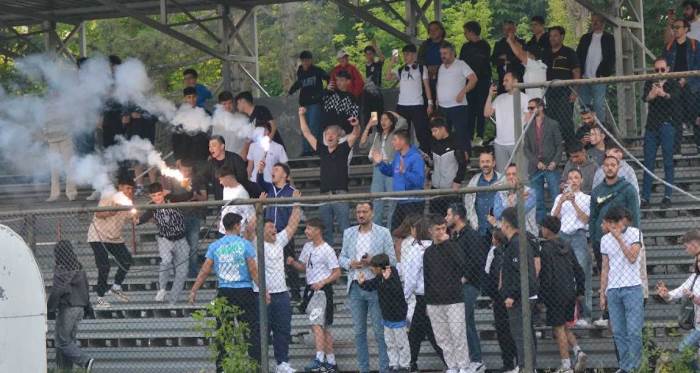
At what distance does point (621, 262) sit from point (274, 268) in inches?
139

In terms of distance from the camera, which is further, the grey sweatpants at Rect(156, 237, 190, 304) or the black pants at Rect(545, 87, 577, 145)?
the black pants at Rect(545, 87, 577, 145)

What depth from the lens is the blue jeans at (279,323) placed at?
14.1 m

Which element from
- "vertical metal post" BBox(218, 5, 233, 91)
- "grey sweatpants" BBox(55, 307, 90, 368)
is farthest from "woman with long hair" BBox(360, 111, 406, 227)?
"vertical metal post" BBox(218, 5, 233, 91)

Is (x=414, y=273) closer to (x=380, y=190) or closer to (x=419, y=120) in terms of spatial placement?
(x=380, y=190)

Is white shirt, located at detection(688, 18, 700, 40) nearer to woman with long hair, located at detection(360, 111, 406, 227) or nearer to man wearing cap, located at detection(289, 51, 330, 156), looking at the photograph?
woman with long hair, located at detection(360, 111, 406, 227)

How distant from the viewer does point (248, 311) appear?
14.0m

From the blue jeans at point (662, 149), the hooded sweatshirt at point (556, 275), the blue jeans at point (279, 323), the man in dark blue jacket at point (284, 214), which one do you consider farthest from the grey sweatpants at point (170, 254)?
the blue jeans at point (662, 149)

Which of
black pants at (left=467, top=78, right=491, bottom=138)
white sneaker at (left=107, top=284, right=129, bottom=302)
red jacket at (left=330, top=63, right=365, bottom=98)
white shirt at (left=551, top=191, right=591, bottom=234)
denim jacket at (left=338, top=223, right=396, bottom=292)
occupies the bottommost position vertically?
white sneaker at (left=107, top=284, right=129, bottom=302)

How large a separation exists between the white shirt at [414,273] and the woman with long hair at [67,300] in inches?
147

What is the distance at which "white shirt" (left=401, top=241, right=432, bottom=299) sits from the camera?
13867mm

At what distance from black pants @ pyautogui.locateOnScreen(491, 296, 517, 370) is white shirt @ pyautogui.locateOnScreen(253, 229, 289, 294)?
2.22 m

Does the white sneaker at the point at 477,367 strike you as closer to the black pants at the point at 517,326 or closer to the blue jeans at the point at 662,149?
the black pants at the point at 517,326

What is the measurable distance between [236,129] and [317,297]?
5513 millimetres

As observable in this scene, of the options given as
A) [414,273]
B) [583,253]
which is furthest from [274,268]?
[583,253]
